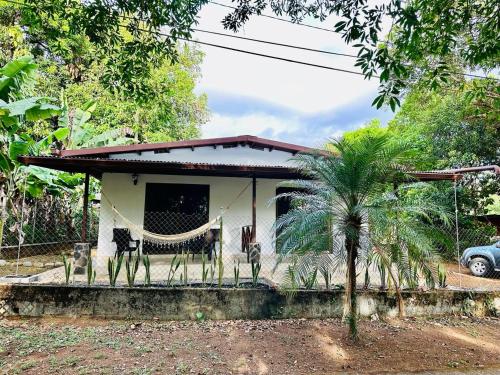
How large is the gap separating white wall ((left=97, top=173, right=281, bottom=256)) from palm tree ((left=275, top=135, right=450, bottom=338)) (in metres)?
4.52

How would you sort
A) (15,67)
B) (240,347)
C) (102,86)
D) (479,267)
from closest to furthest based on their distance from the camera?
(240,347), (15,67), (479,267), (102,86)

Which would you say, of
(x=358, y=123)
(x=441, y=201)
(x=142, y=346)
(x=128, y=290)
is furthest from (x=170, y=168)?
(x=358, y=123)

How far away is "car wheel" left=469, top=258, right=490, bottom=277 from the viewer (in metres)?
8.72

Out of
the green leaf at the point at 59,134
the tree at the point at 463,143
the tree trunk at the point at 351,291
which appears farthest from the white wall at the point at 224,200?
the tree at the point at 463,143

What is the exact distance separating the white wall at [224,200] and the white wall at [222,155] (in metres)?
0.51

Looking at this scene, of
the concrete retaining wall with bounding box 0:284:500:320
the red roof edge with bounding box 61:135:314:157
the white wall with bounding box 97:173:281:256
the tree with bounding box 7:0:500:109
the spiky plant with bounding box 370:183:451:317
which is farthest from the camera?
Result: the white wall with bounding box 97:173:281:256

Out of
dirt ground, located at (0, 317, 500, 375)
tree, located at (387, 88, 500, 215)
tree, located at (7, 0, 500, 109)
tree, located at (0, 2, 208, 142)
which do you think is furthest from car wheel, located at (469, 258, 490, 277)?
tree, located at (0, 2, 208, 142)

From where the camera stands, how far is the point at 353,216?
4.45 metres

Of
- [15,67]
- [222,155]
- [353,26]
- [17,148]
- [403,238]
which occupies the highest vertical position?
[15,67]

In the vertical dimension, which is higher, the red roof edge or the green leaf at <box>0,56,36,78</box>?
the green leaf at <box>0,56,36,78</box>

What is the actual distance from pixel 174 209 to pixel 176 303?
433 centimetres

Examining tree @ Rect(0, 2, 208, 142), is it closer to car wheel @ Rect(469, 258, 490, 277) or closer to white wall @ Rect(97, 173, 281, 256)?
white wall @ Rect(97, 173, 281, 256)

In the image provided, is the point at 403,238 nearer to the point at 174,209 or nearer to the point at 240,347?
the point at 240,347

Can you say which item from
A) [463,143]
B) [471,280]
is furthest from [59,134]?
[463,143]
